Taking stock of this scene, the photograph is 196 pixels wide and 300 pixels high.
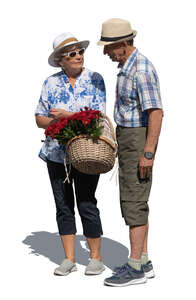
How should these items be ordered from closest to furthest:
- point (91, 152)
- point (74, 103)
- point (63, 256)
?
point (91, 152) → point (74, 103) → point (63, 256)

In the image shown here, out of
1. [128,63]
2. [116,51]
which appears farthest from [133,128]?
[116,51]

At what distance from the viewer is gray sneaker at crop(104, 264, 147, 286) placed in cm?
795

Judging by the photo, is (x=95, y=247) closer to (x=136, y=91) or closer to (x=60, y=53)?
(x=136, y=91)

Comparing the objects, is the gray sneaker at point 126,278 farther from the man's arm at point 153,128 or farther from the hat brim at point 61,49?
the hat brim at point 61,49

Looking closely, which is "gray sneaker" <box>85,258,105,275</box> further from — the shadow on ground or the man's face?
the man's face

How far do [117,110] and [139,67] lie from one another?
519 mm

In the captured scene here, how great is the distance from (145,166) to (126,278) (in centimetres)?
118

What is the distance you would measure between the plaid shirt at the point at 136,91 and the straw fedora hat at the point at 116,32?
0.19 m

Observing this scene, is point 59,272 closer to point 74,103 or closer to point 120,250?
point 120,250

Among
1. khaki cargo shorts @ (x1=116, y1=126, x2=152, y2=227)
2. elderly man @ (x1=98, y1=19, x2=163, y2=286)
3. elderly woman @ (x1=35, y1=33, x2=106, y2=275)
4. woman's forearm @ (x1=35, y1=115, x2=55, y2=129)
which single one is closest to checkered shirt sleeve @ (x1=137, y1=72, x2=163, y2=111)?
elderly man @ (x1=98, y1=19, x2=163, y2=286)

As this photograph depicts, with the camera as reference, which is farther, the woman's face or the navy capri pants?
the navy capri pants

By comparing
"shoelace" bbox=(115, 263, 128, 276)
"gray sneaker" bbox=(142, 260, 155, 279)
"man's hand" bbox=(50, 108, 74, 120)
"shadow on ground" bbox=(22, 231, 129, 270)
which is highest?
"man's hand" bbox=(50, 108, 74, 120)

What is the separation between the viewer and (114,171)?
313 inches

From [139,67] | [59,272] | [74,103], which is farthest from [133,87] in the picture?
[59,272]
